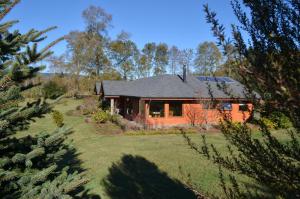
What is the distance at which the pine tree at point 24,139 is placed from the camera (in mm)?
4918

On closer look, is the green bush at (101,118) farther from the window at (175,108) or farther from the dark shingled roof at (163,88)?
the window at (175,108)

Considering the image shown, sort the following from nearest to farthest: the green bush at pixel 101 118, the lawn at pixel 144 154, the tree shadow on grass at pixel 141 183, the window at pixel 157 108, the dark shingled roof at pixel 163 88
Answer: the tree shadow on grass at pixel 141 183, the lawn at pixel 144 154, the dark shingled roof at pixel 163 88, the green bush at pixel 101 118, the window at pixel 157 108

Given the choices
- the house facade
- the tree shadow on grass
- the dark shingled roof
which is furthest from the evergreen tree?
the dark shingled roof

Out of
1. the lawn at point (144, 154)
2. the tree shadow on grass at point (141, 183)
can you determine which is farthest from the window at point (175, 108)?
the tree shadow on grass at point (141, 183)

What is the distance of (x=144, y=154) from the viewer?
58.2 feet

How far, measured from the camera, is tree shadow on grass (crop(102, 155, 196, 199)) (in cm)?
1110

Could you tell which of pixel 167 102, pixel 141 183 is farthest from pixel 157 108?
pixel 141 183

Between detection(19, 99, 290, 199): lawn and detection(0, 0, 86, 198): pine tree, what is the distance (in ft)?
14.3

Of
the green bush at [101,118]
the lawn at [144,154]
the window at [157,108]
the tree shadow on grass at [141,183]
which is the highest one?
the window at [157,108]

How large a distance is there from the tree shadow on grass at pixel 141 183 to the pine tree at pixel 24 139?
5.72m

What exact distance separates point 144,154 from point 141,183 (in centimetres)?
526

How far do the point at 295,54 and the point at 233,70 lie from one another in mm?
539

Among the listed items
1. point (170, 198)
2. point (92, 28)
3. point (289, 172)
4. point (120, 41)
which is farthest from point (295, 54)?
point (120, 41)

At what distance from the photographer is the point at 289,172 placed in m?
2.98
